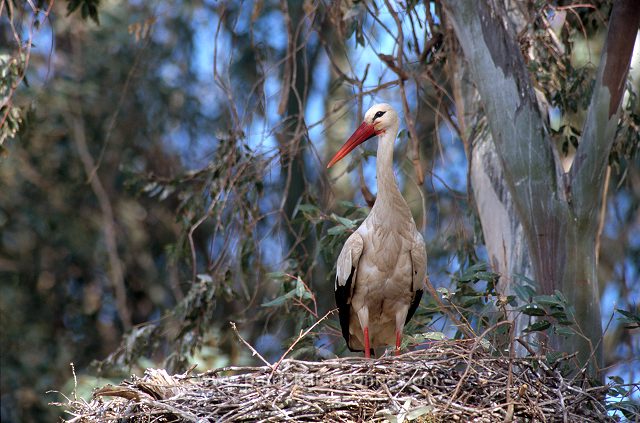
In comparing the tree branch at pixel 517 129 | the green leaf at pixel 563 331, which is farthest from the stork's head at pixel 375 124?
the green leaf at pixel 563 331

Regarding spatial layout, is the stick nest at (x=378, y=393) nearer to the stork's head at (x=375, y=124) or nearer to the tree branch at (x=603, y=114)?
the tree branch at (x=603, y=114)

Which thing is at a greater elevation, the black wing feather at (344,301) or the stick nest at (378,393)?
the black wing feather at (344,301)

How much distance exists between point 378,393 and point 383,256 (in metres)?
1.80

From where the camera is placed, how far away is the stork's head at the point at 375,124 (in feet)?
23.0

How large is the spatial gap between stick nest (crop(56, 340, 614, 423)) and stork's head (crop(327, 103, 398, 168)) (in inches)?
73.1

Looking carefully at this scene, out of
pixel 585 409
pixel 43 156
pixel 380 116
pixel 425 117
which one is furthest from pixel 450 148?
pixel 585 409

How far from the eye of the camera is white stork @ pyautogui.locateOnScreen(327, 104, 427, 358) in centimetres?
684

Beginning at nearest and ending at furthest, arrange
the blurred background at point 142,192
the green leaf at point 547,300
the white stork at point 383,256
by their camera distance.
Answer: the green leaf at point 547,300
the white stork at point 383,256
the blurred background at point 142,192

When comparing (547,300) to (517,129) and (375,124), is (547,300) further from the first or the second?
(375,124)

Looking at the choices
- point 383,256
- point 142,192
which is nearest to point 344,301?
point 383,256

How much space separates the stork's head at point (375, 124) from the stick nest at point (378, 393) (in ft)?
6.10

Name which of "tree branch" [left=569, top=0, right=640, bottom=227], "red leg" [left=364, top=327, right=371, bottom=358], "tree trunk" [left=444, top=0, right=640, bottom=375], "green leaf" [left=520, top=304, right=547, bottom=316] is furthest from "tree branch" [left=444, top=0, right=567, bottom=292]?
"red leg" [left=364, top=327, right=371, bottom=358]

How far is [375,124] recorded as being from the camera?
7.03m

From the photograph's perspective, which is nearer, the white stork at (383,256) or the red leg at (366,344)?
the white stork at (383,256)
